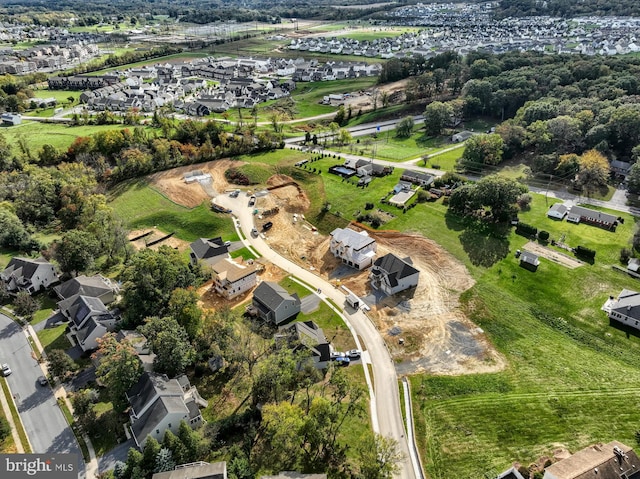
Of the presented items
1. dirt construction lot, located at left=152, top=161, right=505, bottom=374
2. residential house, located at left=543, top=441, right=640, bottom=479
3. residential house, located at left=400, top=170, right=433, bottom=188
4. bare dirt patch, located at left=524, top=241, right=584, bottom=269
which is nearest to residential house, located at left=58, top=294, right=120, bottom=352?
dirt construction lot, located at left=152, top=161, right=505, bottom=374

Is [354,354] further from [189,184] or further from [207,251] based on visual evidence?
[189,184]

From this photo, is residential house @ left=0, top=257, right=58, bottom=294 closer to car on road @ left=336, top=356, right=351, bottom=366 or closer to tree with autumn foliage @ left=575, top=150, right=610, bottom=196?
car on road @ left=336, top=356, right=351, bottom=366

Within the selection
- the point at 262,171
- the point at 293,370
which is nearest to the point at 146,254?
the point at 293,370

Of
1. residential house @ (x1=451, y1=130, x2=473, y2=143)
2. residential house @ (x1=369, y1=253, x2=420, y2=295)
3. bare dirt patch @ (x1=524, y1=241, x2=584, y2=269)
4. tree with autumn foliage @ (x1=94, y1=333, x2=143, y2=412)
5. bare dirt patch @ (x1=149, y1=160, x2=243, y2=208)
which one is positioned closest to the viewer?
tree with autumn foliage @ (x1=94, y1=333, x2=143, y2=412)

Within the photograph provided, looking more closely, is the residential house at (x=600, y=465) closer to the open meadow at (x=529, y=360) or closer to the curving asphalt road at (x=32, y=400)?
the open meadow at (x=529, y=360)

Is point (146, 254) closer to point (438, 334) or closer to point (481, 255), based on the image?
point (438, 334)

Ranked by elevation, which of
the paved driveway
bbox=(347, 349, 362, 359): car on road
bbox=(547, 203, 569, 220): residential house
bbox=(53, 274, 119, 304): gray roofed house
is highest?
bbox=(53, 274, 119, 304): gray roofed house

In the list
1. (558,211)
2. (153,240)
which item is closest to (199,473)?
(153,240)
